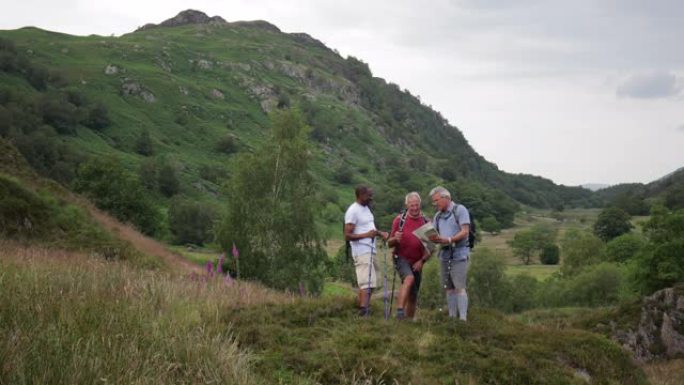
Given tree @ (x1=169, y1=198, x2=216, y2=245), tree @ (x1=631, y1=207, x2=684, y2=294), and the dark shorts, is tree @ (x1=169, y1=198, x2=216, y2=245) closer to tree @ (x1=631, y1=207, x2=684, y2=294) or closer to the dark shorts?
tree @ (x1=631, y1=207, x2=684, y2=294)

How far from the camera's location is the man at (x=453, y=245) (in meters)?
9.65

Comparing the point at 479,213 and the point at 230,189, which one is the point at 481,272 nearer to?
the point at 230,189

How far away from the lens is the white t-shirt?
9.74 meters

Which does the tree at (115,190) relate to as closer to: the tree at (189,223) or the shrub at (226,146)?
the tree at (189,223)

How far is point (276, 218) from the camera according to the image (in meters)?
31.3

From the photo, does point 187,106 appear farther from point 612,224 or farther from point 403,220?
point 403,220

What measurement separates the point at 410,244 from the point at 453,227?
79 cm

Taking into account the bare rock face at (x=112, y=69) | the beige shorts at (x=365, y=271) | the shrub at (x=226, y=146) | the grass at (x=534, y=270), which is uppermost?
the bare rock face at (x=112, y=69)

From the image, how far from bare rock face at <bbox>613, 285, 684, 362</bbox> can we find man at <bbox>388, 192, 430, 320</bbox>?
12.4 metres

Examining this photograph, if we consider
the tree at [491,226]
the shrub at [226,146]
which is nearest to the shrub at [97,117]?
the shrub at [226,146]

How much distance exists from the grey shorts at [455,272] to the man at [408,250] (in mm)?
392

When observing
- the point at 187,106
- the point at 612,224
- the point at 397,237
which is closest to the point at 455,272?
the point at 397,237

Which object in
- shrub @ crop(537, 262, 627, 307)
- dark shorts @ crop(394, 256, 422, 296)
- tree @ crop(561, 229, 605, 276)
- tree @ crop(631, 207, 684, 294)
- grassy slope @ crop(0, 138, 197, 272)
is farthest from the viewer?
tree @ crop(561, 229, 605, 276)

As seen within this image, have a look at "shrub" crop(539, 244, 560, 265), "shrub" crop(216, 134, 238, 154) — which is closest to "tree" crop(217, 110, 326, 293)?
"shrub" crop(539, 244, 560, 265)
